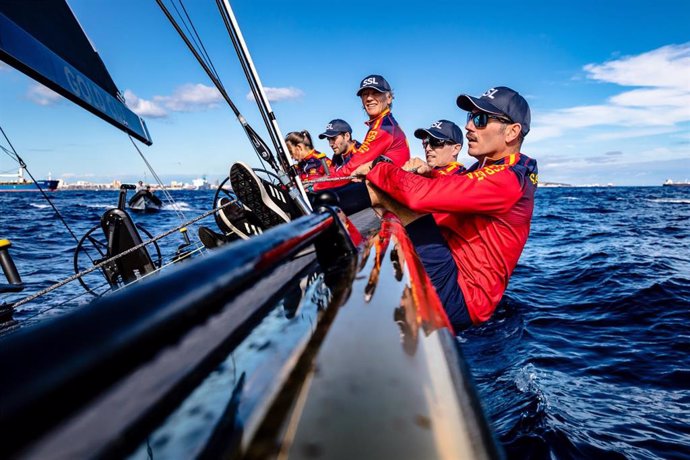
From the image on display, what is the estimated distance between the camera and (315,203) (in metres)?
1.48

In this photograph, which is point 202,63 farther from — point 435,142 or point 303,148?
point 303,148

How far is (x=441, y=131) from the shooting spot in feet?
14.6

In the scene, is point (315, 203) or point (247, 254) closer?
point (247, 254)

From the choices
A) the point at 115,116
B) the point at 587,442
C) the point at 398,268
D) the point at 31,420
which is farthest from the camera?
the point at 115,116

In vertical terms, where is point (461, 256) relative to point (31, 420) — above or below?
below

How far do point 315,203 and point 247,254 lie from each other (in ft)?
2.95

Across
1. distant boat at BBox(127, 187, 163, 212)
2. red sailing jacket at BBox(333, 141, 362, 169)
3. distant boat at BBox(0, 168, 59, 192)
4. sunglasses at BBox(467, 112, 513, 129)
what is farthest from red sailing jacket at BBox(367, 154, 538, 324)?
distant boat at BBox(0, 168, 59, 192)

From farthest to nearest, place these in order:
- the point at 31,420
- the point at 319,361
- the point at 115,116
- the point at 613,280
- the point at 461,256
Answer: the point at 613,280
the point at 115,116
the point at 461,256
the point at 319,361
the point at 31,420

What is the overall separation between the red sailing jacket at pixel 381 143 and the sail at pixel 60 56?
2322 millimetres

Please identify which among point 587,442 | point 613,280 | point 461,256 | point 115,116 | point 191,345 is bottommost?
point 613,280

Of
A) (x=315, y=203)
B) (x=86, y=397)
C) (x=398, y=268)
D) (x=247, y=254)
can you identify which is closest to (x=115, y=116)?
(x=315, y=203)

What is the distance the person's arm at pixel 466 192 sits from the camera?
223cm

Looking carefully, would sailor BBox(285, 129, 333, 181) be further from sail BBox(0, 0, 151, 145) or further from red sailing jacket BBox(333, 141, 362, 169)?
sail BBox(0, 0, 151, 145)

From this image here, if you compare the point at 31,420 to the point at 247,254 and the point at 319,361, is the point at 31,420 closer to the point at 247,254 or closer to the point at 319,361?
the point at 247,254
